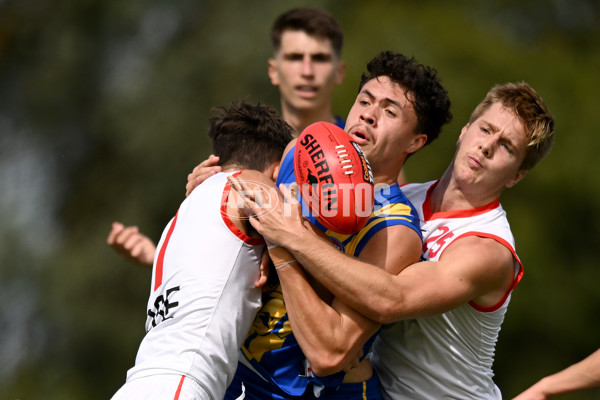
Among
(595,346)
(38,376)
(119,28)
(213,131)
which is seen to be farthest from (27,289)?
(213,131)

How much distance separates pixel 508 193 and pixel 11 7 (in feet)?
31.9

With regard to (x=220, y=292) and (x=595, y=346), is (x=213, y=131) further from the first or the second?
(x=595, y=346)

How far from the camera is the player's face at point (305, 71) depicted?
7.38 m

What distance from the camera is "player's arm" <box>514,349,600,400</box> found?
15.5 feet

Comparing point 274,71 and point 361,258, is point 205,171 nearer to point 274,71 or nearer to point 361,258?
point 361,258

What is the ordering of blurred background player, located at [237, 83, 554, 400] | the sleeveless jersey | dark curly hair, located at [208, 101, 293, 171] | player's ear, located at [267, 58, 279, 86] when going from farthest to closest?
player's ear, located at [267, 58, 279, 86]
dark curly hair, located at [208, 101, 293, 171]
blurred background player, located at [237, 83, 554, 400]
the sleeveless jersey

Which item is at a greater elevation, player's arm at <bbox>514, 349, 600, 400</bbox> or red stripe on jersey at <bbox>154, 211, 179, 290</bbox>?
red stripe on jersey at <bbox>154, 211, 179, 290</bbox>

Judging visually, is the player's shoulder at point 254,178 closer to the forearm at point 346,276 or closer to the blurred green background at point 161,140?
the forearm at point 346,276

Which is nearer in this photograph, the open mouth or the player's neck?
the open mouth

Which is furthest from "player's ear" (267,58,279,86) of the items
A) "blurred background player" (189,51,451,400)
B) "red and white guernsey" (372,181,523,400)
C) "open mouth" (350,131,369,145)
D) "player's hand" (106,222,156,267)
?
"red and white guernsey" (372,181,523,400)

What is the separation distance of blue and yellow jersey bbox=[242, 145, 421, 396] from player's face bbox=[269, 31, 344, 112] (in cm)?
311

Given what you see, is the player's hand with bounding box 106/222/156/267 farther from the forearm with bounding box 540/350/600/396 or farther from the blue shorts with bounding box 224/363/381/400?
the forearm with bounding box 540/350/600/396

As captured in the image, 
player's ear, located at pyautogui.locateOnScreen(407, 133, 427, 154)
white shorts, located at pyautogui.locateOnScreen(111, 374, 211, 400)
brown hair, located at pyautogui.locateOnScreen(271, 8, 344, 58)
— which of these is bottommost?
white shorts, located at pyautogui.locateOnScreen(111, 374, 211, 400)

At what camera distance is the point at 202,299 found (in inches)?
157
